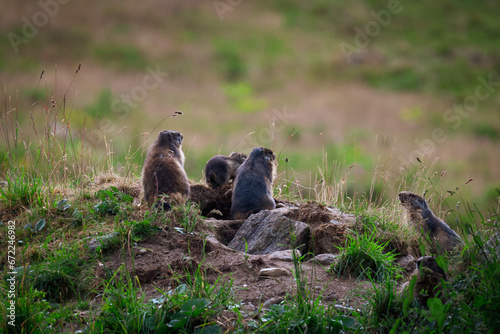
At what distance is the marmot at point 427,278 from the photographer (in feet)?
11.5

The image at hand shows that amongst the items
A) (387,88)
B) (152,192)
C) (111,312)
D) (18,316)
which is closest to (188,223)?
(152,192)

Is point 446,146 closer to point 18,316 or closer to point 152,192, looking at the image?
point 152,192

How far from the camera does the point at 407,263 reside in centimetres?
475

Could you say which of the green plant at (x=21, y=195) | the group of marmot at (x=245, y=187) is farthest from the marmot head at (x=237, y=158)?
the green plant at (x=21, y=195)

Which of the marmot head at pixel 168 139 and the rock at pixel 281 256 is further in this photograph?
the marmot head at pixel 168 139

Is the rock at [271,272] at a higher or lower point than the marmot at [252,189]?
lower

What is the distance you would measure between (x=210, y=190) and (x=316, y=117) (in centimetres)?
1430

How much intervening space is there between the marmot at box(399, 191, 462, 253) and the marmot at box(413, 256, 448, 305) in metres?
2.03

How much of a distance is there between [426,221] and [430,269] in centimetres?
267

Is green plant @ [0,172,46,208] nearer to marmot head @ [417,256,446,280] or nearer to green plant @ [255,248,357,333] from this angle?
green plant @ [255,248,357,333]

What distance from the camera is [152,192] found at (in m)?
5.64

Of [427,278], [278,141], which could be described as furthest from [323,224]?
[278,141]

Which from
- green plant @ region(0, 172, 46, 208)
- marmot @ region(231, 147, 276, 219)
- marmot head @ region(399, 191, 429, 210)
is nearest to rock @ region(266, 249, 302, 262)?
marmot @ region(231, 147, 276, 219)

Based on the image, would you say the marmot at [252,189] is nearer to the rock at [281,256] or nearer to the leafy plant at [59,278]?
the rock at [281,256]
